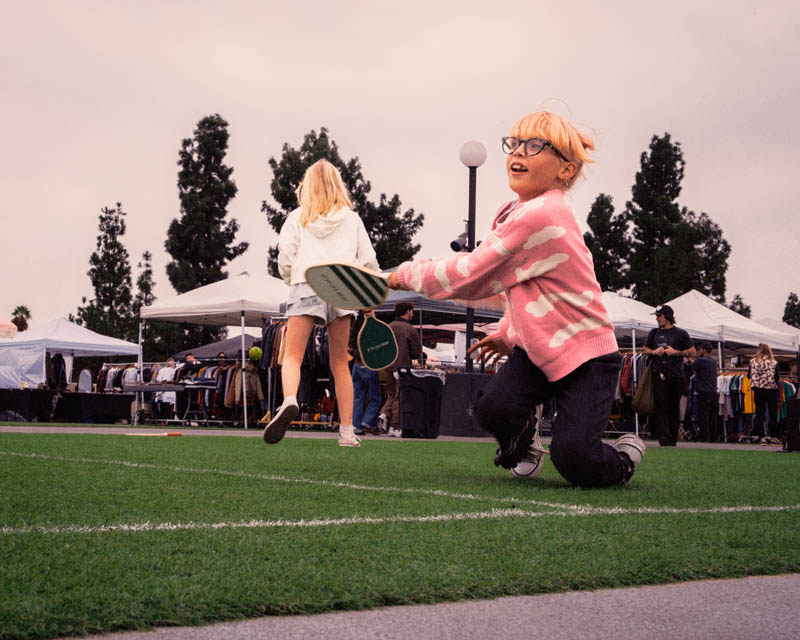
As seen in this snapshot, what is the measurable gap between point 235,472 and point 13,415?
57.1ft

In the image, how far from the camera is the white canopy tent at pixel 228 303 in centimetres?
1888

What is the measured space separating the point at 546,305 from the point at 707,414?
46.3 feet

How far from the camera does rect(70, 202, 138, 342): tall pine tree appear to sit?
47.6m

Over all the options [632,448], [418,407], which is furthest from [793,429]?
[632,448]

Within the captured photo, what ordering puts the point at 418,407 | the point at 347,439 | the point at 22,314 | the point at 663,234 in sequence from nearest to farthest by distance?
the point at 347,439, the point at 418,407, the point at 663,234, the point at 22,314

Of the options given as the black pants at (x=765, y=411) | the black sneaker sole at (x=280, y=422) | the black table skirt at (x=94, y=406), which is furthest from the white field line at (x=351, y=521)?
the black table skirt at (x=94, y=406)

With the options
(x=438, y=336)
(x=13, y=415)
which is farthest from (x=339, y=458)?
(x=438, y=336)

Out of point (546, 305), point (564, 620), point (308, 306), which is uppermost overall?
point (308, 306)

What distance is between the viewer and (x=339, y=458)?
664 cm

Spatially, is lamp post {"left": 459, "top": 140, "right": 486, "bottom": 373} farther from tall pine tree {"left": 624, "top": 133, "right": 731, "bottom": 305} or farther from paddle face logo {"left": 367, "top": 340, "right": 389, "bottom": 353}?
tall pine tree {"left": 624, "top": 133, "right": 731, "bottom": 305}

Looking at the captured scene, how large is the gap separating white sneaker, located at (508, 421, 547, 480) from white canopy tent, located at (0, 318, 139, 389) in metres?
24.8

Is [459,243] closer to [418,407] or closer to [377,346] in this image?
[418,407]

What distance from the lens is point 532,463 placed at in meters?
5.14

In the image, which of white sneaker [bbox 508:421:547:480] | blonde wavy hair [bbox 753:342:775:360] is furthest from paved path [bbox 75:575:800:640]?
blonde wavy hair [bbox 753:342:775:360]
